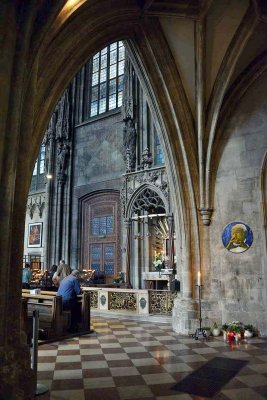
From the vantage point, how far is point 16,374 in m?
3.43

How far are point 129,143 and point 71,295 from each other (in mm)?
8567

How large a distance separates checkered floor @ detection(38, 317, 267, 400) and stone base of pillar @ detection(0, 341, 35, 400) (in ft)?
1.29

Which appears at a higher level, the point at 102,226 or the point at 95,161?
the point at 95,161

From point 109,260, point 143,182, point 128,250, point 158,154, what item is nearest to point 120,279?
point 128,250

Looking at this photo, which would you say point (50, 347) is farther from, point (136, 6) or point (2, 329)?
point (136, 6)

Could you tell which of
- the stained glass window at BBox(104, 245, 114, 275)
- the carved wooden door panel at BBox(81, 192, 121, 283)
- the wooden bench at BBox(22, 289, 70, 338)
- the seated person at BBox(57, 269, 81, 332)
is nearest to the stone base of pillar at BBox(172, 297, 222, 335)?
the seated person at BBox(57, 269, 81, 332)

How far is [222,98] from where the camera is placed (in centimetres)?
802

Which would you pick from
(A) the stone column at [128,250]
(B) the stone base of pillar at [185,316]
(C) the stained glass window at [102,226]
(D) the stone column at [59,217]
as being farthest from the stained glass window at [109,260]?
(B) the stone base of pillar at [185,316]

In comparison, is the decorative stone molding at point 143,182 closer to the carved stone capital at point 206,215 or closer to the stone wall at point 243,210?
the carved stone capital at point 206,215

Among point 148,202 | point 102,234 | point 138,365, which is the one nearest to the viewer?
point 138,365

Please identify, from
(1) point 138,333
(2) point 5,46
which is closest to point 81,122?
(1) point 138,333

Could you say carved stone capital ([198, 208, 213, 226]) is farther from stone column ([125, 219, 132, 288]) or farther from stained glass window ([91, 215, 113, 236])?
stained glass window ([91, 215, 113, 236])

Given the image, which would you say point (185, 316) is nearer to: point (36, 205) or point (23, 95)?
point (23, 95)

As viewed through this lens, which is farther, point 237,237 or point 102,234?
point 102,234
